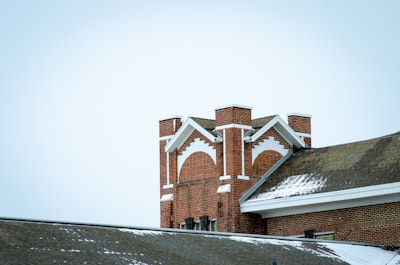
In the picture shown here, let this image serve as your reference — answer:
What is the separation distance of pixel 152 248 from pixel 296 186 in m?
15.0

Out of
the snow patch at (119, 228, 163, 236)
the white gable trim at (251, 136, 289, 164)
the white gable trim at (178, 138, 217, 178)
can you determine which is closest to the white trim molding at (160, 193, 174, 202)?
the white gable trim at (178, 138, 217, 178)

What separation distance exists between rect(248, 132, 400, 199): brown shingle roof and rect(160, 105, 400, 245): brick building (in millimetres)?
47

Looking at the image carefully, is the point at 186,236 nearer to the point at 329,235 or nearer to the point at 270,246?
the point at 270,246

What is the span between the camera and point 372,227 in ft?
134

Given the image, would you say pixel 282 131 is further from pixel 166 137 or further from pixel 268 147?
pixel 166 137

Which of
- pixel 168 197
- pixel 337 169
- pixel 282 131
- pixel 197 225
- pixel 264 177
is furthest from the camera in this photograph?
pixel 168 197

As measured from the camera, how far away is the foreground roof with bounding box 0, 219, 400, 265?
2680 cm

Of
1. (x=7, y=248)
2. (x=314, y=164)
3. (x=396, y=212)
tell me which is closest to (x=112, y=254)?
(x=7, y=248)

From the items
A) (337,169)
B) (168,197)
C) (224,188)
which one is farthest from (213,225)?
(337,169)

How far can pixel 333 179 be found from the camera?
43.0 metres

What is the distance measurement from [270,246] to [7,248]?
432 inches

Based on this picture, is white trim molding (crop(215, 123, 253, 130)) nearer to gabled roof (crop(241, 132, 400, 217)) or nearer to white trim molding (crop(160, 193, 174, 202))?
gabled roof (crop(241, 132, 400, 217))

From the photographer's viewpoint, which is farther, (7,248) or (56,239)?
(56,239)

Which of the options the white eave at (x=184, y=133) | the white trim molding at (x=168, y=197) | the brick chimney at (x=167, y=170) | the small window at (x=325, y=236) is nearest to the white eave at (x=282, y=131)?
the white eave at (x=184, y=133)
